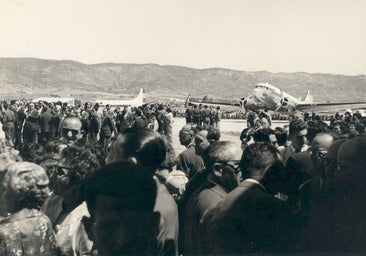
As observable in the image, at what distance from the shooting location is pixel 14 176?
2.27 meters

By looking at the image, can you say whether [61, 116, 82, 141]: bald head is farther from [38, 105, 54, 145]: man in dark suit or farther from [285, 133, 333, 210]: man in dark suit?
[38, 105, 54, 145]: man in dark suit

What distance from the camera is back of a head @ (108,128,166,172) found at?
2.52 m

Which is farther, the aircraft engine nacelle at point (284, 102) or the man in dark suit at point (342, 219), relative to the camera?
the aircraft engine nacelle at point (284, 102)

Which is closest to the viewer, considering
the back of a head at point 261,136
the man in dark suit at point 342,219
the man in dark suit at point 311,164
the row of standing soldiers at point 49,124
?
the man in dark suit at point 342,219

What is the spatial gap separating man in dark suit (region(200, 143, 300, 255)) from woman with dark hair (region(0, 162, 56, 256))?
88 centimetres

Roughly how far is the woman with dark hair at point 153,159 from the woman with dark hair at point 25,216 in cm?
44

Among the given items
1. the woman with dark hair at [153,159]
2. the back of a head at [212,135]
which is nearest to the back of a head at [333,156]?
the back of a head at [212,135]

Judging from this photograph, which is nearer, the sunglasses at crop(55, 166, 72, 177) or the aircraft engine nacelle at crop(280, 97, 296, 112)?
the sunglasses at crop(55, 166, 72, 177)

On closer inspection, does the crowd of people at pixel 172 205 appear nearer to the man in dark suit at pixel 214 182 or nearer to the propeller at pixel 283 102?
the man in dark suit at pixel 214 182

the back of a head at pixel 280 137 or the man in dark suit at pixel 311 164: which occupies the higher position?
the back of a head at pixel 280 137

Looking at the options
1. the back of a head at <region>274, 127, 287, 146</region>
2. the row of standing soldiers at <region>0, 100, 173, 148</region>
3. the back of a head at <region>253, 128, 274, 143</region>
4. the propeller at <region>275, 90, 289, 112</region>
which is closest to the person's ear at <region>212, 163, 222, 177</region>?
the back of a head at <region>253, 128, 274, 143</region>

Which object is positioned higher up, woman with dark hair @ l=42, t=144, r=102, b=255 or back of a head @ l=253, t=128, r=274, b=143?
back of a head @ l=253, t=128, r=274, b=143

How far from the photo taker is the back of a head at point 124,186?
216 cm

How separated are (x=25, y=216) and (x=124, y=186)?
20.6 inches
